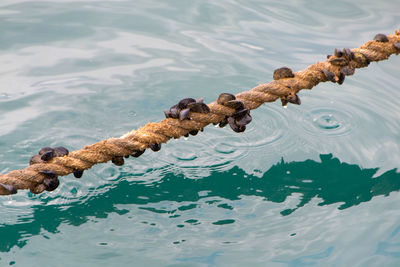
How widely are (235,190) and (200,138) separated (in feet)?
1.51

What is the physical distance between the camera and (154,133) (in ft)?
7.98

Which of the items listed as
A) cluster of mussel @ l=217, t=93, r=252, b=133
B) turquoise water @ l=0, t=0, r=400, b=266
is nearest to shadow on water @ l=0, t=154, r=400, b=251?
turquoise water @ l=0, t=0, r=400, b=266

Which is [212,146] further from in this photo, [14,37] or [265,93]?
[14,37]

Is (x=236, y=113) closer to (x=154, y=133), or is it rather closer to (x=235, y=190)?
(x=154, y=133)

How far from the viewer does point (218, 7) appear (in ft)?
14.8

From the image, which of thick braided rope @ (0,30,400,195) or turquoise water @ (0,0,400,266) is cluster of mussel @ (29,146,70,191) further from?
turquoise water @ (0,0,400,266)

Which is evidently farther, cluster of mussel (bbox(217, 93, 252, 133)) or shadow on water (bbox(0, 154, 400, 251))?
shadow on water (bbox(0, 154, 400, 251))

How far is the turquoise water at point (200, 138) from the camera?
98.9 inches

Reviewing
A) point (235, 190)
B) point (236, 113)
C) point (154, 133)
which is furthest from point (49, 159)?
point (235, 190)

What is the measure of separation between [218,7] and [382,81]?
1469mm

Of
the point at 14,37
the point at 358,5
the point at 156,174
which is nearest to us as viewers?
the point at 156,174

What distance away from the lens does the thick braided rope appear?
7.63ft

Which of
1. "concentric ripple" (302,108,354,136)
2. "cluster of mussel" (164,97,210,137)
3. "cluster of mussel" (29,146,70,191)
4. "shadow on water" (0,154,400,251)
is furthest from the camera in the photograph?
"concentric ripple" (302,108,354,136)

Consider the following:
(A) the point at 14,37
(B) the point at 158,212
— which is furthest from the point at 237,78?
(A) the point at 14,37
